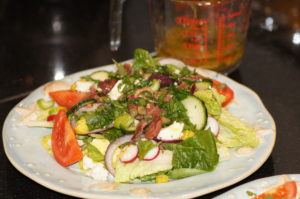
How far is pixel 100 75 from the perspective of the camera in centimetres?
179

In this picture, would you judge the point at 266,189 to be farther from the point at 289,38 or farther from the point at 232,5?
the point at 289,38

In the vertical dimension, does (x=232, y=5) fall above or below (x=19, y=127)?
above

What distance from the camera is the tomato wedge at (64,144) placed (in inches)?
58.0

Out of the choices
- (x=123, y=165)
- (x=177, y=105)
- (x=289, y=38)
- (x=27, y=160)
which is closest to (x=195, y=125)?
(x=177, y=105)

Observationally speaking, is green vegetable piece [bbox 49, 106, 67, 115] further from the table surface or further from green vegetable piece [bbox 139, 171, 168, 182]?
green vegetable piece [bbox 139, 171, 168, 182]

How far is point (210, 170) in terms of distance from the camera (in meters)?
1.39

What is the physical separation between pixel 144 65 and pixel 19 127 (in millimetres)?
449

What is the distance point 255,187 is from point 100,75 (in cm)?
72

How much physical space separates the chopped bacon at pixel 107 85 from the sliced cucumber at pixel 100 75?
0.35 feet

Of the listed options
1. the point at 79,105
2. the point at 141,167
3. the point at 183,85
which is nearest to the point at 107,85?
the point at 79,105

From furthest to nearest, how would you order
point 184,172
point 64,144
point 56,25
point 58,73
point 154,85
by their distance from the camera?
1. point 56,25
2. point 58,73
3. point 154,85
4. point 64,144
5. point 184,172

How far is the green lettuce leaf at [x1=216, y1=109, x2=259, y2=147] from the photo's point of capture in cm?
149

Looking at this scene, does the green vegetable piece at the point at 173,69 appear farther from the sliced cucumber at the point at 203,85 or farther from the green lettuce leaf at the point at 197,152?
the green lettuce leaf at the point at 197,152

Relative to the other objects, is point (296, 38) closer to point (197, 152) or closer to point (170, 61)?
point (170, 61)
